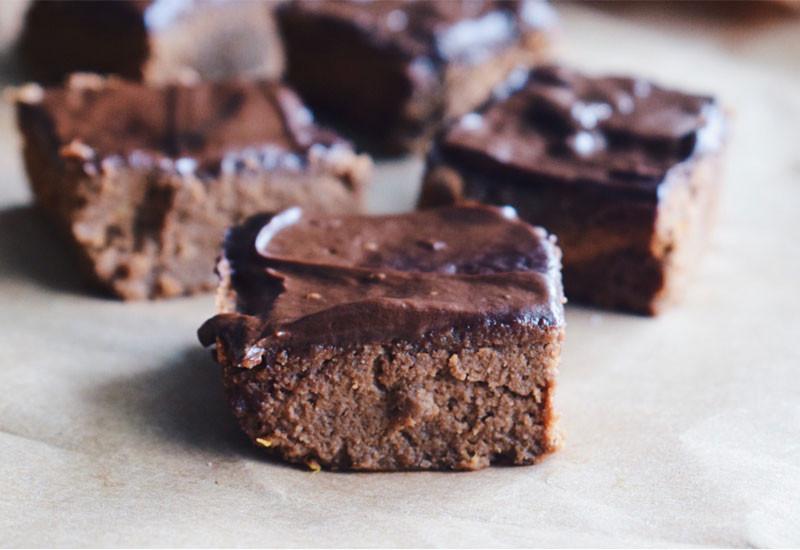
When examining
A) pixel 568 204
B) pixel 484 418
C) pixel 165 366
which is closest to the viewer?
pixel 484 418

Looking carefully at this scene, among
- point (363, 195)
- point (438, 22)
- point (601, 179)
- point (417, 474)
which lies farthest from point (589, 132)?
point (417, 474)

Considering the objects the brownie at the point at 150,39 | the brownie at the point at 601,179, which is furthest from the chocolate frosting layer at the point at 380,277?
the brownie at the point at 150,39

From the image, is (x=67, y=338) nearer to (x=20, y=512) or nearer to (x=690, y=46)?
(x=20, y=512)

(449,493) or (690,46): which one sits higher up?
(690,46)

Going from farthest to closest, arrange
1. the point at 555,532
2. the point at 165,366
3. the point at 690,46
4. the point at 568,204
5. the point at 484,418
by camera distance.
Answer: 1. the point at 690,46
2. the point at 568,204
3. the point at 165,366
4. the point at 484,418
5. the point at 555,532

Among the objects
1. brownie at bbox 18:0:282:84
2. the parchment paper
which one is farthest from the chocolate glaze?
brownie at bbox 18:0:282:84

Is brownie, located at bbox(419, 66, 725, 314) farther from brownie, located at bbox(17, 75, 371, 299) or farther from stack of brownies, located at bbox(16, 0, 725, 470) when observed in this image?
brownie, located at bbox(17, 75, 371, 299)

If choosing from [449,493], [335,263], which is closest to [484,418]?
[449,493]
